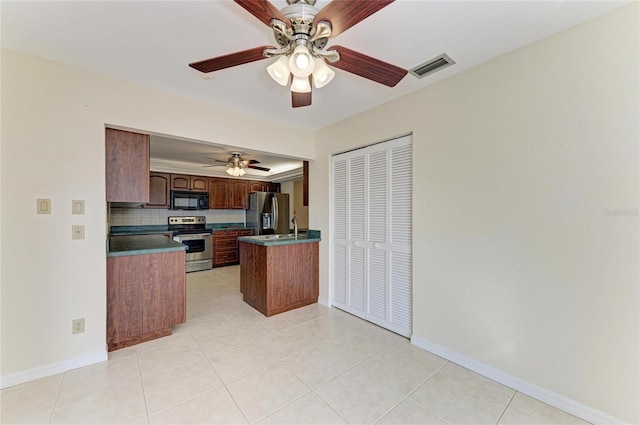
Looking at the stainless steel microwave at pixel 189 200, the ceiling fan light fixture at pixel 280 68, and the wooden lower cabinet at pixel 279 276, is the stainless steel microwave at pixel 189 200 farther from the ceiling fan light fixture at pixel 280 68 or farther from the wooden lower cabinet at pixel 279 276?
the ceiling fan light fixture at pixel 280 68

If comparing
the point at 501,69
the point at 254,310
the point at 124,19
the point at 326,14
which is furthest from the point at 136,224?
the point at 501,69

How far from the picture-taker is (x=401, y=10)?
1.44 meters

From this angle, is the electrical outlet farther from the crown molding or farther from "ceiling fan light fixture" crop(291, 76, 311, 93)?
the crown molding

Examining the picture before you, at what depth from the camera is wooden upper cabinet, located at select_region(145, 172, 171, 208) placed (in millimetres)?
5133

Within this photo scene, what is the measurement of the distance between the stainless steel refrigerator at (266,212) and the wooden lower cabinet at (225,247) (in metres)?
0.39

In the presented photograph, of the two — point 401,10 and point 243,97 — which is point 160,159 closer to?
point 243,97

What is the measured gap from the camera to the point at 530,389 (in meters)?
1.73

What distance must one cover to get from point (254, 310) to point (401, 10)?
329cm

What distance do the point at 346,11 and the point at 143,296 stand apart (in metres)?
2.82

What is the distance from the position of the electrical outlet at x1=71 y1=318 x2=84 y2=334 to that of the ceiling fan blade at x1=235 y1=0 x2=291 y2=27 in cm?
259

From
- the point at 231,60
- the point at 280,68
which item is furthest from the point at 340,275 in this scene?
the point at 231,60

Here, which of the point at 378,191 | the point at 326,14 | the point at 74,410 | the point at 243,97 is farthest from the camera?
the point at 378,191

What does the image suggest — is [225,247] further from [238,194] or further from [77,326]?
[77,326]

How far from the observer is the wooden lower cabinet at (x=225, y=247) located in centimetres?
579
